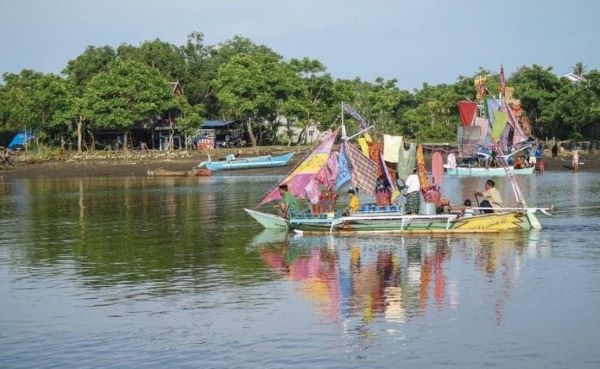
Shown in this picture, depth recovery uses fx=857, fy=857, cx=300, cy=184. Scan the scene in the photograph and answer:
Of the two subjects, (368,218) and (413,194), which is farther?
(368,218)

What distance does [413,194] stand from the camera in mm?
27156

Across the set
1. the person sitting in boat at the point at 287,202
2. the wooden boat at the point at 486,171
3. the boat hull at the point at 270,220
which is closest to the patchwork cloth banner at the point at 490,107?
the wooden boat at the point at 486,171

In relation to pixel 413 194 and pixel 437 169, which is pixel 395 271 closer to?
pixel 413 194

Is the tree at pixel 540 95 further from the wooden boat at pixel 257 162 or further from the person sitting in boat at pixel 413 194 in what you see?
the person sitting in boat at pixel 413 194

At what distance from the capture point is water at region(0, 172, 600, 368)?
1458 centimetres

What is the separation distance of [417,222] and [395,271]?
573 centimetres

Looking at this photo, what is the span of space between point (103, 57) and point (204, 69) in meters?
11.3

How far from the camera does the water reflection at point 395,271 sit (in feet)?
57.8

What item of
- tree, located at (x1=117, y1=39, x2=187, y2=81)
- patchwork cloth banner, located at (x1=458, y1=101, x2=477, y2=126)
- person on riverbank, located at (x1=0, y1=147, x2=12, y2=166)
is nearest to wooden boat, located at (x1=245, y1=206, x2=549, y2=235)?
patchwork cloth banner, located at (x1=458, y1=101, x2=477, y2=126)

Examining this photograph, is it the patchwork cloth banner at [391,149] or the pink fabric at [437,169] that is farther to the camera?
the patchwork cloth banner at [391,149]

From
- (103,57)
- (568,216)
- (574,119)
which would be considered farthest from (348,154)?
(103,57)

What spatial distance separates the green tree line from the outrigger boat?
5015cm

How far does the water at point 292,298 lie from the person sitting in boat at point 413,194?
1029 millimetres

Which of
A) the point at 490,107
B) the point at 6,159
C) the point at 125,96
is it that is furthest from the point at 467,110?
the point at 6,159
